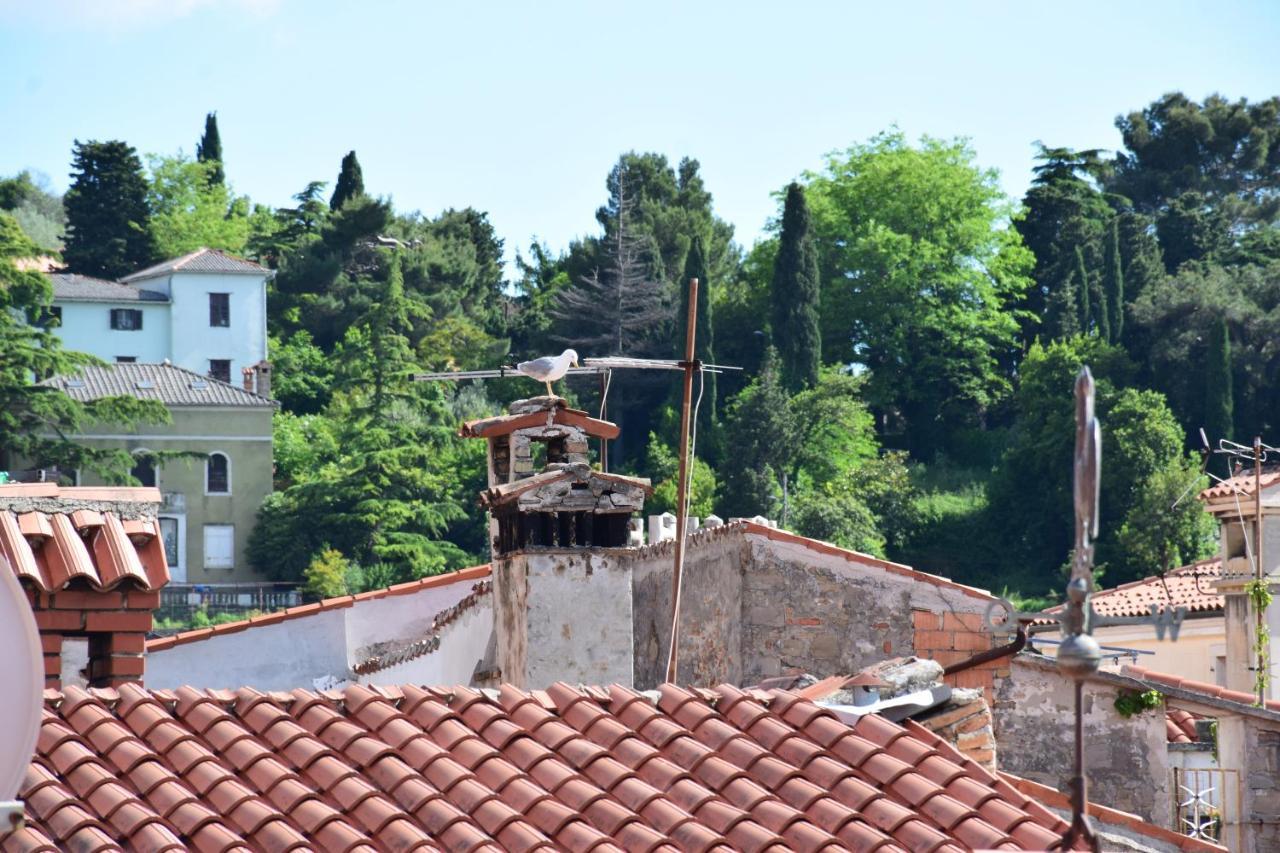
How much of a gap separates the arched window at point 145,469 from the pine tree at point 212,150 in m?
23.0

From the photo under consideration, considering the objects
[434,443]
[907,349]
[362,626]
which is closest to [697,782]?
[362,626]

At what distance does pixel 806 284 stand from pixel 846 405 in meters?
3.87

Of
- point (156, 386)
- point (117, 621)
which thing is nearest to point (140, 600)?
point (117, 621)

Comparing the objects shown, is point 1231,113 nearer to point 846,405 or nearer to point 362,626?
point 846,405

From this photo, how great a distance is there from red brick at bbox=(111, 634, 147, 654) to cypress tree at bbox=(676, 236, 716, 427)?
5123 cm

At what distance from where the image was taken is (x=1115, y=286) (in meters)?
72.8

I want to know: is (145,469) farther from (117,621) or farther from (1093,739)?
(117,621)

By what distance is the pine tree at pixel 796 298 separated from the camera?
224 ft

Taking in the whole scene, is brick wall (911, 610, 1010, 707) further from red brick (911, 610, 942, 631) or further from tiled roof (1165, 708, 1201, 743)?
tiled roof (1165, 708, 1201, 743)

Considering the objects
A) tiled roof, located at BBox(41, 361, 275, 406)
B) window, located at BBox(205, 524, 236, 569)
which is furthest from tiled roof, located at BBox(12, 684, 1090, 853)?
window, located at BBox(205, 524, 236, 569)

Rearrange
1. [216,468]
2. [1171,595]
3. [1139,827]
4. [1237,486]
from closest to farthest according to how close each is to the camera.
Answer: [1139,827], [1237,486], [1171,595], [216,468]

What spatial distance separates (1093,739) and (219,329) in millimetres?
61950

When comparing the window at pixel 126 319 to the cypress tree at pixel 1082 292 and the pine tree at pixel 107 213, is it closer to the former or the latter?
the pine tree at pixel 107 213

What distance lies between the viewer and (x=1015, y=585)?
2506 inches
